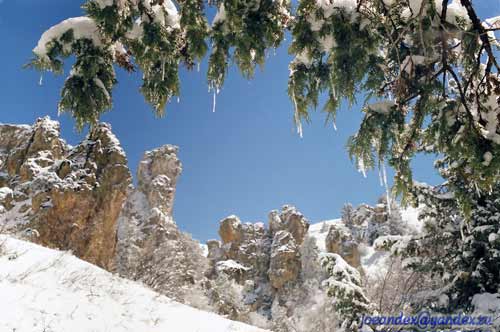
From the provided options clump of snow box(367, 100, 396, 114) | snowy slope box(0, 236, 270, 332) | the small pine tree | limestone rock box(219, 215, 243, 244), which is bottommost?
snowy slope box(0, 236, 270, 332)

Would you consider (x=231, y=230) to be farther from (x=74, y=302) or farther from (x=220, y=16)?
(x=220, y=16)

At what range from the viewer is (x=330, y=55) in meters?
3.12

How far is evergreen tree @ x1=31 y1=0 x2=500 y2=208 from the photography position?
2.87 metres

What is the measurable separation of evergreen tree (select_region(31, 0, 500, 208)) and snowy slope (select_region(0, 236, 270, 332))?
3106 millimetres

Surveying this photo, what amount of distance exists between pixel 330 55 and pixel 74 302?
514 cm

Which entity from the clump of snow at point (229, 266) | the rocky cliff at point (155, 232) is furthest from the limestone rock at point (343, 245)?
the clump of snow at point (229, 266)

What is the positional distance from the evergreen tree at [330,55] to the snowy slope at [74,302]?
10.2 ft

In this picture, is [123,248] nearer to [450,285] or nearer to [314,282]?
[314,282]

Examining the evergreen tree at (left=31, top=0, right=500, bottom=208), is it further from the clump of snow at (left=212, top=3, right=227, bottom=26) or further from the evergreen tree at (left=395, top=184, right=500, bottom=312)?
the evergreen tree at (left=395, top=184, right=500, bottom=312)

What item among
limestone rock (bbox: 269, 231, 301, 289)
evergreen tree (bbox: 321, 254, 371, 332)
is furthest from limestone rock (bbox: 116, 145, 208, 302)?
evergreen tree (bbox: 321, 254, 371, 332)

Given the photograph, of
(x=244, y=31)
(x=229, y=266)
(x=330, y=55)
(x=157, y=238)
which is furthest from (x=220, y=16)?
(x=229, y=266)

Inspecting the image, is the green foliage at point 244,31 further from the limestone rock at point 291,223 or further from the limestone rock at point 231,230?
the limestone rock at point 231,230

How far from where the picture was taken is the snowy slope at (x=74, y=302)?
4.72 m

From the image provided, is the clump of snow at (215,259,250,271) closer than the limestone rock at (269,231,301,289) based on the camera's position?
No
